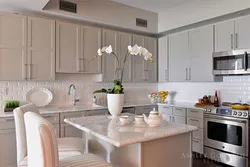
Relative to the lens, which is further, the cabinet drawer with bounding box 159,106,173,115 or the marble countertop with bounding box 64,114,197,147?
the cabinet drawer with bounding box 159,106,173,115

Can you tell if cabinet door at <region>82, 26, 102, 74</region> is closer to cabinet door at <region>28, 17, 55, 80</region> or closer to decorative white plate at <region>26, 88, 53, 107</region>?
cabinet door at <region>28, 17, 55, 80</region>

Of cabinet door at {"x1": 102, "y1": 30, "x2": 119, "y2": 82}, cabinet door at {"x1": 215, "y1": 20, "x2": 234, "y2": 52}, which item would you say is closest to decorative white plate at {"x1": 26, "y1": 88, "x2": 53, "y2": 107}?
cabinet door at {"x1": 102, "y1": 30, "x2": 119, "y2": 82}

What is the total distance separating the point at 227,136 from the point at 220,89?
1110 mm

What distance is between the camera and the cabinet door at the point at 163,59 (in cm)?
472

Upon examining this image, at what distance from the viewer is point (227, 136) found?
321 cm

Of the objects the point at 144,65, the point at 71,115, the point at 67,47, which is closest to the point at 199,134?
the point at 144,65

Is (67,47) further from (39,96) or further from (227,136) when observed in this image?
(227,136)

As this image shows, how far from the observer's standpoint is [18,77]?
3.21m

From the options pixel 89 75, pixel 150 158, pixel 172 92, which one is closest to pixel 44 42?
pixel 89 75

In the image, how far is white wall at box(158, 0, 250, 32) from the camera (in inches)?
134

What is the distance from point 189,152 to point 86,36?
9.03 ft

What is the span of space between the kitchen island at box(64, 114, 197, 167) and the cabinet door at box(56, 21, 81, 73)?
178 centimetres

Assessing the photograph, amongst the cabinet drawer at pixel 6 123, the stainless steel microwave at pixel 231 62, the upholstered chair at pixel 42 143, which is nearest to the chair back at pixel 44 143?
the upholstered chair at pixel 42 143

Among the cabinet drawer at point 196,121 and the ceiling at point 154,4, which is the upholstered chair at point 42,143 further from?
the ceiling at point 154,4
